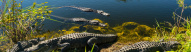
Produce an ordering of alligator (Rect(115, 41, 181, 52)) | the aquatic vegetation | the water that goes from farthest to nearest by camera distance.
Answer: the water < the aquatic vegetation < alligator (Rect(115, 41, 181, 52))

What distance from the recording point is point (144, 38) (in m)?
5.48

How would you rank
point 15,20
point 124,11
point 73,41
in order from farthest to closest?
point 124,11 → point 73,41 → point 15,20

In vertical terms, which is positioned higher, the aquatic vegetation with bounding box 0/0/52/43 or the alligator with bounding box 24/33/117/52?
the aquatic vegetation with bounding box 0/0/52/43

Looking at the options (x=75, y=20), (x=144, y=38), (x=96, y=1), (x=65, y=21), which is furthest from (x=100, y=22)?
(x=96, y=1)

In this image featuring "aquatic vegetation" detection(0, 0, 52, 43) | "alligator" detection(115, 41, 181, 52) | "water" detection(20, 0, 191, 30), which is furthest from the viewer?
"water" detection(20, 0, 191, 30)

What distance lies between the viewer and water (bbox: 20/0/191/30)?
7078mm

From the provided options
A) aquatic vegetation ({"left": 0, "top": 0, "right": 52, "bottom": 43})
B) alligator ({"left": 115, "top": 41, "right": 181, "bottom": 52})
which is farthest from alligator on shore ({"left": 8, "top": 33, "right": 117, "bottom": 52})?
alligator ({"left": 115, "top": 41, "right": 181, "bottom": 52})

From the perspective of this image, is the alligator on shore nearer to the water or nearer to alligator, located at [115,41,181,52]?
alligator, located at [115,41,181,52]

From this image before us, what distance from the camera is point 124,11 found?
8258mm

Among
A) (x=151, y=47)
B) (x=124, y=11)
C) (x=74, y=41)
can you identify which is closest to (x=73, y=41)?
(x=74, y=41)

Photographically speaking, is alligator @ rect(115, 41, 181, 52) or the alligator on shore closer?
alligator @ rect(115, 41, 181, 52)

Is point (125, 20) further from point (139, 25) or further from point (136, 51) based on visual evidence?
point (136, 51)

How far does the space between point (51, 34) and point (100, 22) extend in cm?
247

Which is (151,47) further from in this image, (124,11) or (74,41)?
(124,11)
